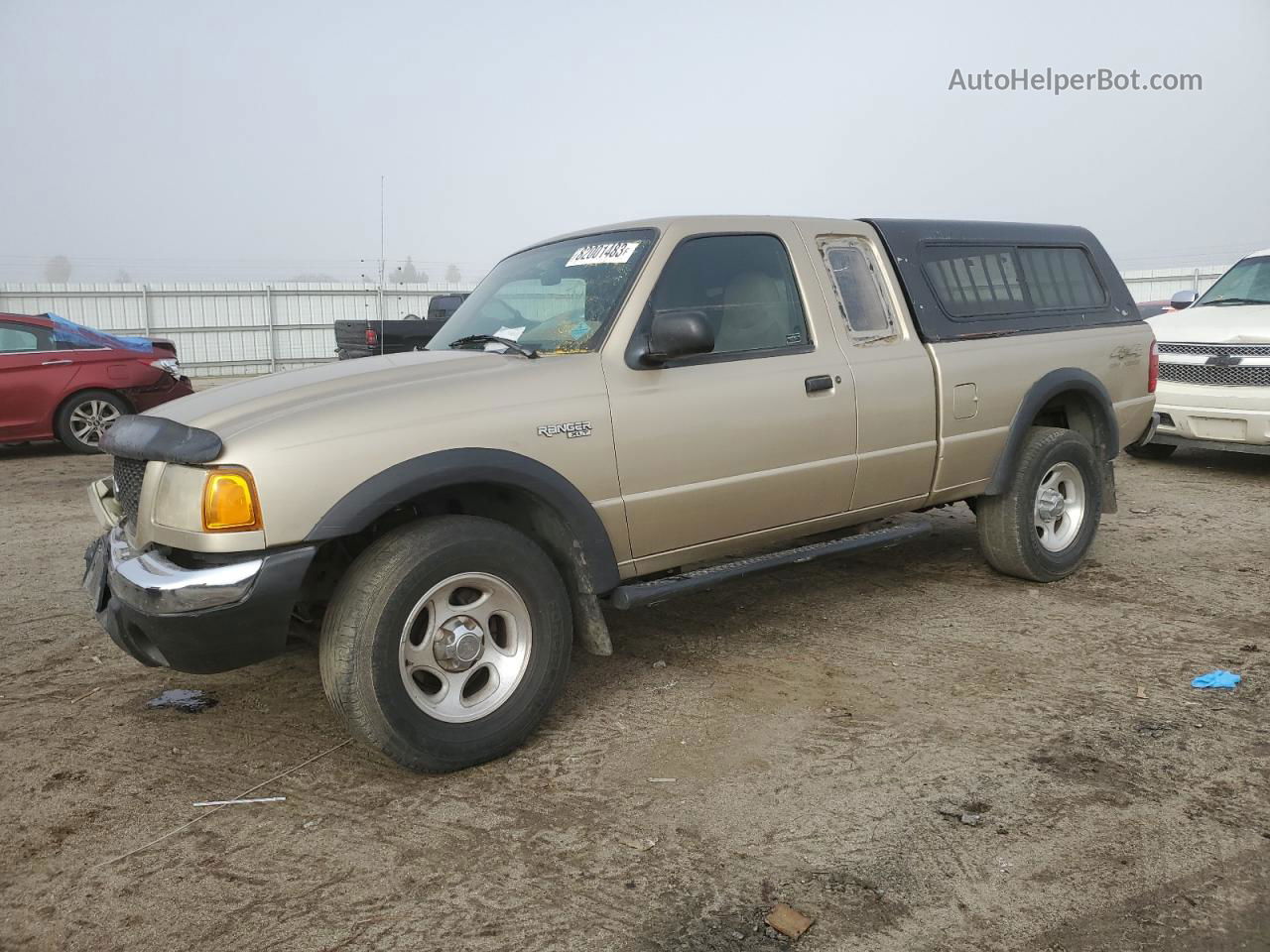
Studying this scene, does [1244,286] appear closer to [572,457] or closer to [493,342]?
[493,342]

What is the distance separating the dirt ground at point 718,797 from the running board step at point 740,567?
45 centimetres

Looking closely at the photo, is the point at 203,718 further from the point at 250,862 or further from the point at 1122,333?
the point at 1122,333

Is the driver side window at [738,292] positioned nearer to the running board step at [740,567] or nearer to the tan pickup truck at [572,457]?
the tan pickup truck at [572,457]

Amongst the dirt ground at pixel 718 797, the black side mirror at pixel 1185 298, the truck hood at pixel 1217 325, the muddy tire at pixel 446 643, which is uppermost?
the black side mirror at pixel 1185 298

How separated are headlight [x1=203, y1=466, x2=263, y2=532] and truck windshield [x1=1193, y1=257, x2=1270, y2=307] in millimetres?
8847

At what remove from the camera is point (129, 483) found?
11.4 feet

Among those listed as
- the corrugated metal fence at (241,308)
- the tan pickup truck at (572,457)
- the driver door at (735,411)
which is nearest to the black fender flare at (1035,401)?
the tan pickup truck at (572,457)

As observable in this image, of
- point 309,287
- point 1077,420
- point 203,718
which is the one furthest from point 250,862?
point 309,287

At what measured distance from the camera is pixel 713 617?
492cm

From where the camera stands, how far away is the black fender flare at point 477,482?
307 centimetres

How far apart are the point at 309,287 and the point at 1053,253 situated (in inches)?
819

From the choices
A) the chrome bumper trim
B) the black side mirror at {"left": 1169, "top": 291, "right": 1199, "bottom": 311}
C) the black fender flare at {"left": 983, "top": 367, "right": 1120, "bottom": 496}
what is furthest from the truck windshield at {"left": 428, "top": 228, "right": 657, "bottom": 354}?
the black side mirror at {"left": 1169, "top": 291, "right": 1199, "bottom": 311}

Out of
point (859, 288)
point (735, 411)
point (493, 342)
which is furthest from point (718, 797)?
point (859, 288)

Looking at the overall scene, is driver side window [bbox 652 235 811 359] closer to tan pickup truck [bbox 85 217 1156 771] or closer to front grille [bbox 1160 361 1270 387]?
tan pickup truck [bbox 85 217 1156 771]
